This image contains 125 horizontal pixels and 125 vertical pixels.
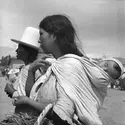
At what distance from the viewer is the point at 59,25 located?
6.79ft

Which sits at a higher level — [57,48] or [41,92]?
[57,48]

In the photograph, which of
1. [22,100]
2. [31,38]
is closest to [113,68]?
[22,100]

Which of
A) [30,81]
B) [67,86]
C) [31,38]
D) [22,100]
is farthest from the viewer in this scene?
[31,38]

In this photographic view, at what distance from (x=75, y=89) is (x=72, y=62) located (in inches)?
6.0

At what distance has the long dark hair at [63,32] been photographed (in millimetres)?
2057

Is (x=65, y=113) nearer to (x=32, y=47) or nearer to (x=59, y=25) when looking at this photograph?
(x=59, y=25)

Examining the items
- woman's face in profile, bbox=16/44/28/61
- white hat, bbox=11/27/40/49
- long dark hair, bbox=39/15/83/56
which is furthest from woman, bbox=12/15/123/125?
woman's face in profile, bbox=16/44/28/61

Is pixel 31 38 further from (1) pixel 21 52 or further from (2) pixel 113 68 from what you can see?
(2) pixel 113 68

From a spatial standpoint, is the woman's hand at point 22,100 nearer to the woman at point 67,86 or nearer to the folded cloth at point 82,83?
the woman at point 67,86

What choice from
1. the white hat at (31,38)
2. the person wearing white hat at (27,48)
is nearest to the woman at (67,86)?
the person wearing white hat at (27,48)

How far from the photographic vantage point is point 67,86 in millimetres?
1844

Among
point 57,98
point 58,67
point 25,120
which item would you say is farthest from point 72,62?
point 25,120

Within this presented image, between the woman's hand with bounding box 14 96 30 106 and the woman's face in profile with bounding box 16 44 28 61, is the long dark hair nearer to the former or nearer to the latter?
the woman's hand with bounding box 14 96 30 106

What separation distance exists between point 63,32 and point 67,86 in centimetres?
38
